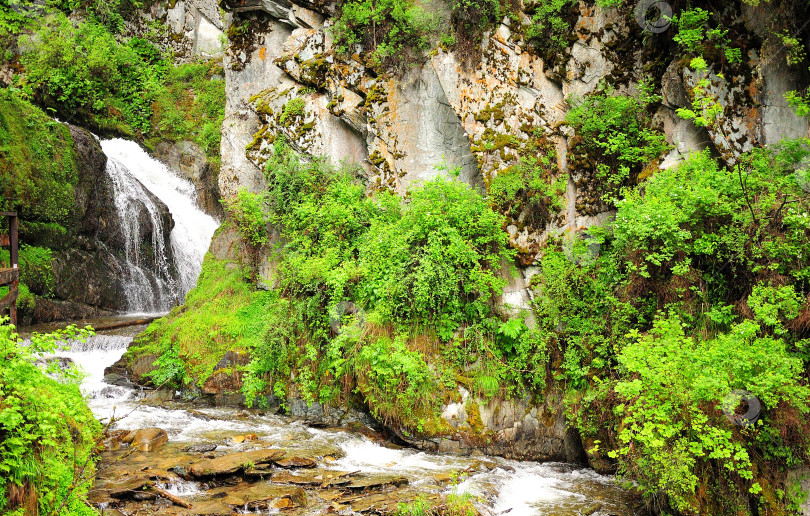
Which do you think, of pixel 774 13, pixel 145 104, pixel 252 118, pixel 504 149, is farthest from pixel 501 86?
pixel 145 104

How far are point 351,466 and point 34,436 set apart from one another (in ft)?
15.4

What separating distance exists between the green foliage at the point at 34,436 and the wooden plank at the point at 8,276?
3.82 m

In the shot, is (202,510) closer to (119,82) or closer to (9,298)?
(9,298)

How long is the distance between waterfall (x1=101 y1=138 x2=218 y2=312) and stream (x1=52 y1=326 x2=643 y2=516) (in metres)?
6.49

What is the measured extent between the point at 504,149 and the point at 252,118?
710cm

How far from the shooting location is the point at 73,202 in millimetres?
16375

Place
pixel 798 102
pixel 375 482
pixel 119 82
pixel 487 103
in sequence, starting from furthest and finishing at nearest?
pixel 119 82 → pixel 487 103 → pixel 798 102 → pixel 375 482

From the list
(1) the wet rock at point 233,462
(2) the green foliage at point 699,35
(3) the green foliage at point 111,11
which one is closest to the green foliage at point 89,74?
(3) the green foliage at point 111,11

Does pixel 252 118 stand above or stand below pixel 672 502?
above

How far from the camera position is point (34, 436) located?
4809 millimetres

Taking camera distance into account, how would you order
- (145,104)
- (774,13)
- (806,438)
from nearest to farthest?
(806,438)
(774,13)
(145,104)

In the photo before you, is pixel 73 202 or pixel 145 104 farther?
pixel 145 104

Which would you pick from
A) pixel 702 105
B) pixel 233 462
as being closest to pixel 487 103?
pixel 702 105

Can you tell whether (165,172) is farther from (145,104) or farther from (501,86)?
(501,86)
